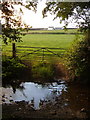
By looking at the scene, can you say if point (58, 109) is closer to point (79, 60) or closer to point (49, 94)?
point (49, 94)

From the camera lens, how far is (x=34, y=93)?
33.0ft

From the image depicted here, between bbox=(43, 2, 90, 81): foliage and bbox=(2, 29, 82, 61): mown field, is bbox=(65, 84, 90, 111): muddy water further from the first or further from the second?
bbox=(2, 29, 82, 61): mown field

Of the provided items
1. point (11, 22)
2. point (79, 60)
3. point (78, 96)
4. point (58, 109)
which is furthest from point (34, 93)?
point (11, 22)

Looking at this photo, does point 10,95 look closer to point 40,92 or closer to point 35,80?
point 40,92

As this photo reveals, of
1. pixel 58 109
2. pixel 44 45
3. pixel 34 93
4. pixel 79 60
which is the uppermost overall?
pixel 79 60

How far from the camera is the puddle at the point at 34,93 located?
8998 millimetres

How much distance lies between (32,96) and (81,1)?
4.22 meters

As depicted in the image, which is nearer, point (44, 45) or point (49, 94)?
point (49, 94)

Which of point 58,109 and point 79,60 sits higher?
point 79,60

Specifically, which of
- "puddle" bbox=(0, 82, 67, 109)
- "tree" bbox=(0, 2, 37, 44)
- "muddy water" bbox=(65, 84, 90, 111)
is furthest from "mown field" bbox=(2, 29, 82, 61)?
"muddy water" bbox=(65, 84, 90, 111)

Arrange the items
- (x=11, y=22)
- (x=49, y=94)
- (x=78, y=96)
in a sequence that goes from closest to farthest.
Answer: (x=11, y=22)
(x=78, y=96)
(x=49, y=94)

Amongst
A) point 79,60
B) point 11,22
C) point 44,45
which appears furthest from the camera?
point 44,45

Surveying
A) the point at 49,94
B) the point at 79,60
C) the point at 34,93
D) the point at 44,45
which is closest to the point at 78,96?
the point at 49,94

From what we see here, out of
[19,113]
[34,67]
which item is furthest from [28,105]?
[34,67]
